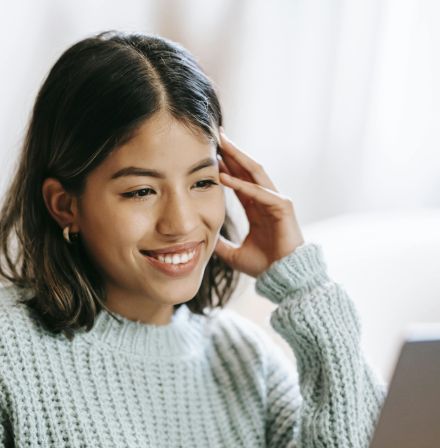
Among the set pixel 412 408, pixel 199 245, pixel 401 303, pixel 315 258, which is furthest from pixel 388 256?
pixel 412 408

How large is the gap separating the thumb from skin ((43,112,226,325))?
182mm

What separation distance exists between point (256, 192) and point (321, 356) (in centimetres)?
28

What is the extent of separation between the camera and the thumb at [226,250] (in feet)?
4.40

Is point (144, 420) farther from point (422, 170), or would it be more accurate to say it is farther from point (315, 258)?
point (422, 170)

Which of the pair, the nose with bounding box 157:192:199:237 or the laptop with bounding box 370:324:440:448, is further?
the nose with bounding box 157:192:199:237

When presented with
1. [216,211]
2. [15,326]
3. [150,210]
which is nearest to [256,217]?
[216,211]

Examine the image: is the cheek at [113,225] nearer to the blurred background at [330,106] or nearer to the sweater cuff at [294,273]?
the sweater cuff at [294,273]

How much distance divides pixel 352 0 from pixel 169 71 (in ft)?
3.15

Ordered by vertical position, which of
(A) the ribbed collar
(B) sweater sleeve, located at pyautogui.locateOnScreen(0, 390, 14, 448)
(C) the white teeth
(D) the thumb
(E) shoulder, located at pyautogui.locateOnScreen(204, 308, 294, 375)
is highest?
(C) the white teeth

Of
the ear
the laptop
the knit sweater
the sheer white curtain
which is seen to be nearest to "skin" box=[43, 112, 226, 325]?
the ear

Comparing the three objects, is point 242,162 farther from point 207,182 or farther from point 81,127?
point 81,127

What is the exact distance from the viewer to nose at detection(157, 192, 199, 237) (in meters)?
1.07

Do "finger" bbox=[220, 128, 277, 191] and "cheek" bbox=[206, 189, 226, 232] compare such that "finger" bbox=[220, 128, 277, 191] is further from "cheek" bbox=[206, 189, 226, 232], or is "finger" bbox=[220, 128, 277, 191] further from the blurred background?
the blurred background

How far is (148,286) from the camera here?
112cm
